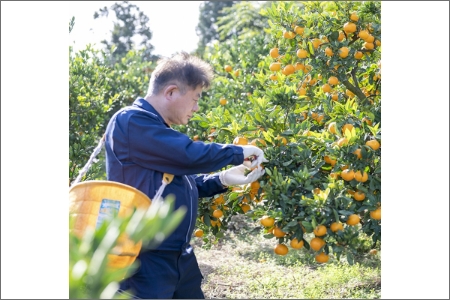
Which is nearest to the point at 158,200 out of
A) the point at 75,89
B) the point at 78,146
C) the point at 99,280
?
the point at 99,280

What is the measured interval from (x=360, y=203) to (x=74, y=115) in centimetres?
316

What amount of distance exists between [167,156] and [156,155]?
44mm

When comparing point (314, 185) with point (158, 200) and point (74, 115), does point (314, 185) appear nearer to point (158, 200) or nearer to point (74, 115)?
point (158, 200)

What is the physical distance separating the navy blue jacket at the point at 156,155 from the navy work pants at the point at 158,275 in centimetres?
4

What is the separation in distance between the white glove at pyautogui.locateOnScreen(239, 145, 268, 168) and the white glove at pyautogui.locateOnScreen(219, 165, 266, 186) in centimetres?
9

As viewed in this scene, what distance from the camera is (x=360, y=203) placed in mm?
2229

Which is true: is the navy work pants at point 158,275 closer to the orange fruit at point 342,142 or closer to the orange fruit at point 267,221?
the orange fruit at point 267,221

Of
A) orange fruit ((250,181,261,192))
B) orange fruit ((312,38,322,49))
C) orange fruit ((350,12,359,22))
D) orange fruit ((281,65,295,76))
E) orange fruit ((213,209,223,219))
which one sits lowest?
orange fruit ((213,209,223,219))

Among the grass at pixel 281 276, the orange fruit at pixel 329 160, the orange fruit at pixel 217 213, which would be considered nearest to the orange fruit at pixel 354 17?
the orange fruit at pixel 329 160

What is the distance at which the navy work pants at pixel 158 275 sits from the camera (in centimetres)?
204

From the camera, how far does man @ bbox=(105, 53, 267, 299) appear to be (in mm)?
2014

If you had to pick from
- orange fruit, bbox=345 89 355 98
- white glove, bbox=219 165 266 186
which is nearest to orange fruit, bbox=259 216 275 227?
white glove, bbox=219 165 266 186

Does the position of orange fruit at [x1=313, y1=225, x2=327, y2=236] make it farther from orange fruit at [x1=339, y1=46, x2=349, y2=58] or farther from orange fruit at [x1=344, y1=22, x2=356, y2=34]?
orange fruit at [x1=344, y1=22, x2=356, y2=34]

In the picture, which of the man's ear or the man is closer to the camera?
the man
